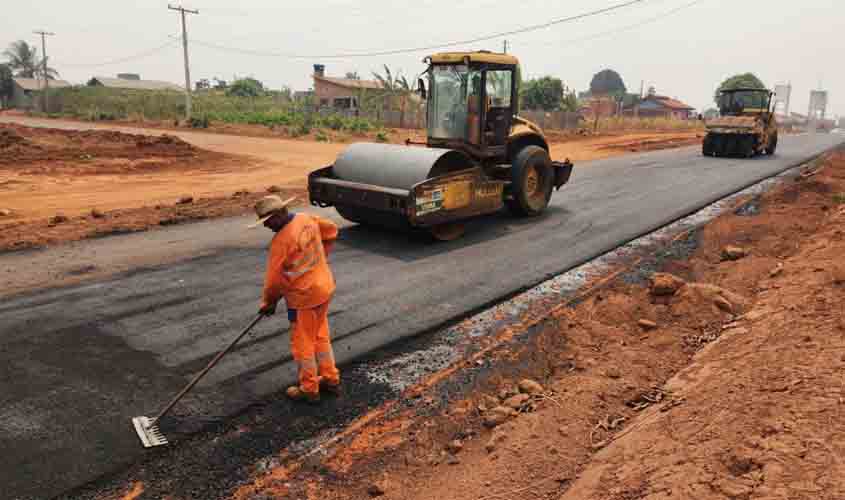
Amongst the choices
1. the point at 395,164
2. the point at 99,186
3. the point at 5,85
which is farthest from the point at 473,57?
the point at 5,85

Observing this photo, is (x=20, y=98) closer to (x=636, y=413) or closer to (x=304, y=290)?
(x=304, y=290)

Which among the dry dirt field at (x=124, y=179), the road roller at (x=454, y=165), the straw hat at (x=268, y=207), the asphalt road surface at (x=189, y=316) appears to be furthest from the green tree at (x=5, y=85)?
the straw hat at (x=268, y=207)

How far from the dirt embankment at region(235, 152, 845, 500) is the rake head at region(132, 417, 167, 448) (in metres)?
0.77

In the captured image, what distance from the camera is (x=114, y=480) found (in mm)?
→ 3443

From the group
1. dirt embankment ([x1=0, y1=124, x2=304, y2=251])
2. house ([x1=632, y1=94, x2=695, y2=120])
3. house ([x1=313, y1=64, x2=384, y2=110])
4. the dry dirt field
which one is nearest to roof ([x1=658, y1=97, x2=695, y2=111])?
house ([x1=632, y1=94, x2=695, y2=120])

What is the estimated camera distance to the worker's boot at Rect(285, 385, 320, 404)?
4320mm

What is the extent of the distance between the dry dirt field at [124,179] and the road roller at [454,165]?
10.7ft

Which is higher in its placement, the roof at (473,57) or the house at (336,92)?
the house at (336,92)

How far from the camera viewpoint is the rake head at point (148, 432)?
12.3 ft

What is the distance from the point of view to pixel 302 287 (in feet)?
13.9

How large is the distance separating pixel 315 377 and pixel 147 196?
10.4 metres

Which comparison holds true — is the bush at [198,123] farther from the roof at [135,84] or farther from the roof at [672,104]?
the roof at [672,104]

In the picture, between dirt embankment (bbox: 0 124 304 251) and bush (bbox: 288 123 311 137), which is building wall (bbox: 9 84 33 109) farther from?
dirt embankment (bbox: 0 124 304 251)

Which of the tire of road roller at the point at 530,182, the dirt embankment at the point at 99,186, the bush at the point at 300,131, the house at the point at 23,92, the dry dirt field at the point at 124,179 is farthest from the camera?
the house at the point at 23,92
